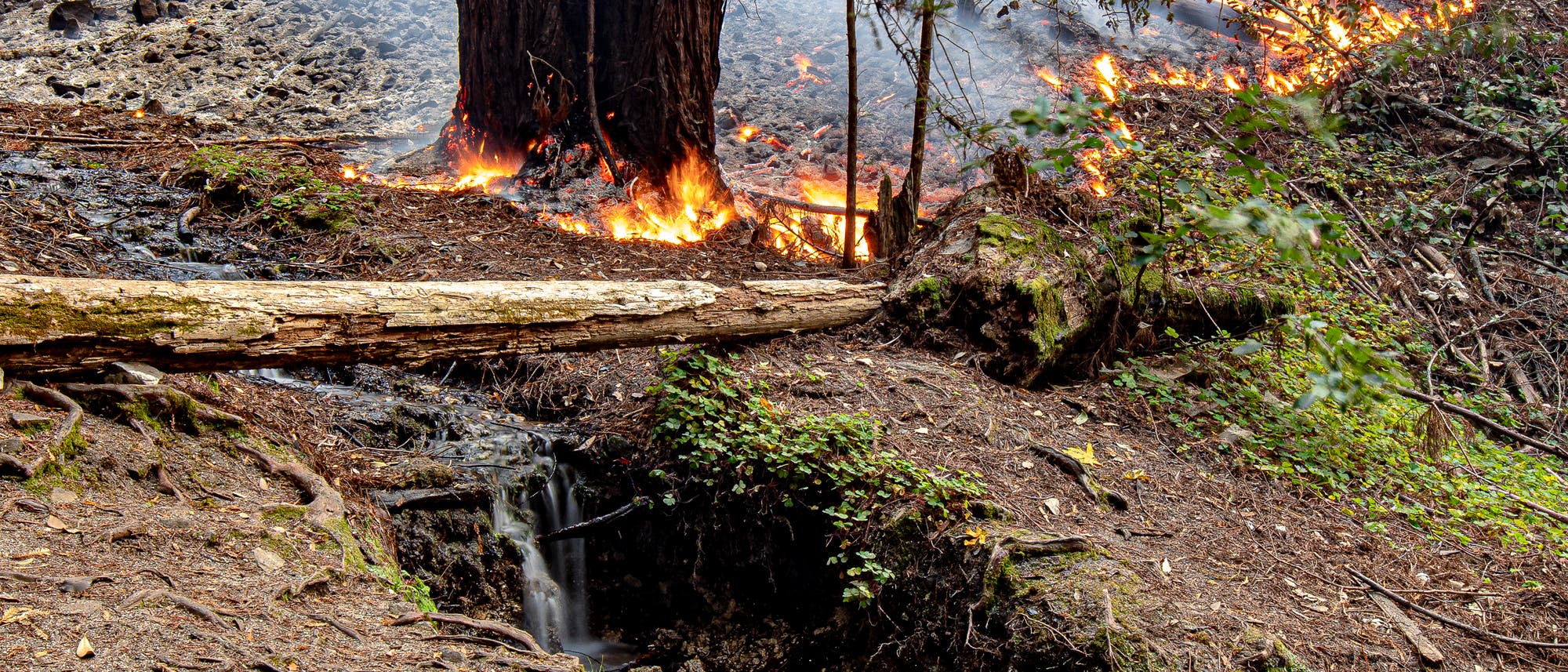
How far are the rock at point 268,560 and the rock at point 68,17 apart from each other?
455 inches

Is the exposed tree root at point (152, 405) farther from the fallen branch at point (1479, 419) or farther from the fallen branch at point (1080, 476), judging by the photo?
the fallen branch at point (1479, 419)

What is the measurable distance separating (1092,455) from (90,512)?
4.44m

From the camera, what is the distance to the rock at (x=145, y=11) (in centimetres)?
1082

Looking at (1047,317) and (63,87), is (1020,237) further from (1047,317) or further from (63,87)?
(63,87)

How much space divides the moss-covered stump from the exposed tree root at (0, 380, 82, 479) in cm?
425

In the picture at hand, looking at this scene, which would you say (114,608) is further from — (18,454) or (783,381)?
(783,381)

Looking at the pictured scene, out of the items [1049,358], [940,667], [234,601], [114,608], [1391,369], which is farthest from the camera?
[1049,358]

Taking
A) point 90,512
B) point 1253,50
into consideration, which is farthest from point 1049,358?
point 1253,50

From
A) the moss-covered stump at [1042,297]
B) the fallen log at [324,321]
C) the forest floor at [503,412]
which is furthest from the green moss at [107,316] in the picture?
the moss-covered stump at [1042,297]

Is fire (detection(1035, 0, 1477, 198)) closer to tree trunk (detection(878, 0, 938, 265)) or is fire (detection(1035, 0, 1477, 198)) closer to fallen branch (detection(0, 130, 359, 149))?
tree trunk (detection(878, 0, 938, 265))

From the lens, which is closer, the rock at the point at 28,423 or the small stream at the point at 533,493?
the rock at the point at 28,423

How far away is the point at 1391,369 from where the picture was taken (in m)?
2.96

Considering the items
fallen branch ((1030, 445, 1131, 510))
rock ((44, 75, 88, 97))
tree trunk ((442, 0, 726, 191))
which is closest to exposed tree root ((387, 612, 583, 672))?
fallen branch ((1030, 445, 1131, 510))

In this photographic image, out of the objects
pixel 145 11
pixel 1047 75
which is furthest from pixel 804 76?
pixel 145 11
